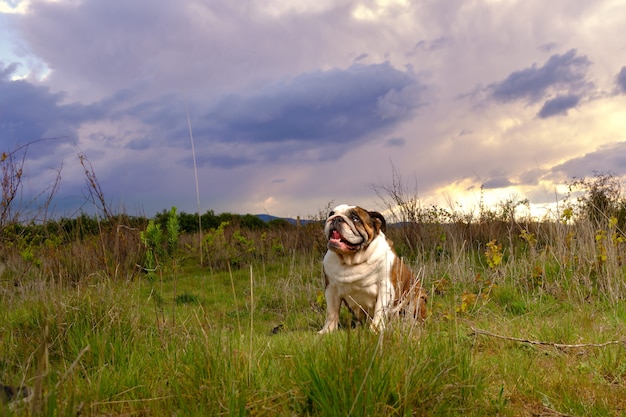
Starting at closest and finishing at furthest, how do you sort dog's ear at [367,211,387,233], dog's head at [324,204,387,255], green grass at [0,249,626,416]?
green grass at [0,249,626,416], dog's head at [324,204,387,255], dog's ear at [367,211,387,233]

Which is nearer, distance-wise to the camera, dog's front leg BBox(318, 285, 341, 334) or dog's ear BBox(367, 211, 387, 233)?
dog's ear BBox(367, 211, 387, 233)

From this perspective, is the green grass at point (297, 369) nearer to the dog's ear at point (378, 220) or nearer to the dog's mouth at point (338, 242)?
the dog's mouth at point (338, 242)

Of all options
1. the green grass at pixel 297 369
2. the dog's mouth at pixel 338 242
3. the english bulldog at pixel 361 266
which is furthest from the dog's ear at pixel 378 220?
the green grass at pixel 297 369

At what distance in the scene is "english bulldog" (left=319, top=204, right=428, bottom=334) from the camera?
571 cm

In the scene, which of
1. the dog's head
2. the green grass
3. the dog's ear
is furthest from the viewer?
the dog's ear

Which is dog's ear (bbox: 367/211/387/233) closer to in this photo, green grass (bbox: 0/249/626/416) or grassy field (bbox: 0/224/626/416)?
grassy field (bbox: 0/224/626/416)

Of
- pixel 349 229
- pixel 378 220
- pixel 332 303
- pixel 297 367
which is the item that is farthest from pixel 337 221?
pixel 297 367

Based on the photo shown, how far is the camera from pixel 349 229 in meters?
5.65

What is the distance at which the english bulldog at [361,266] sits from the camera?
18.7 ft

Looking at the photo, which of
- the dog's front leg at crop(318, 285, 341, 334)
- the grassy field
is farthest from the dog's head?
the grassy field

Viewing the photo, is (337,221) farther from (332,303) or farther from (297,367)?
(297,367)

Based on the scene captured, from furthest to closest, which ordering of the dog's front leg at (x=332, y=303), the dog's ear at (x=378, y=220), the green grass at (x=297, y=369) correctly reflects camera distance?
the dog's front leg at (x=332, y=303)
the dog's ear at (x=378, y=220)
the green grass at (x=297, y=369)

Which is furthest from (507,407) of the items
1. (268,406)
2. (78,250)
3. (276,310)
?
(78,250)

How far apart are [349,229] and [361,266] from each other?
1.73 ft
